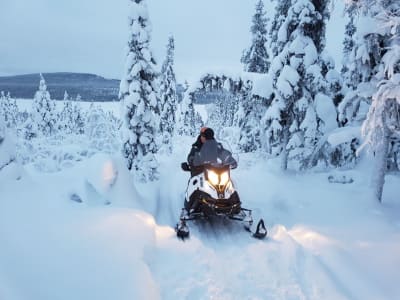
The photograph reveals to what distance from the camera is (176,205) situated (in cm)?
971

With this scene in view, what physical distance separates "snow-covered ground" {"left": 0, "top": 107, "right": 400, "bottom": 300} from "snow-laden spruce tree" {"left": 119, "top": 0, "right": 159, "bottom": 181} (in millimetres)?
6035

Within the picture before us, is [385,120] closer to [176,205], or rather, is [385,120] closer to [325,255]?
[325,255]

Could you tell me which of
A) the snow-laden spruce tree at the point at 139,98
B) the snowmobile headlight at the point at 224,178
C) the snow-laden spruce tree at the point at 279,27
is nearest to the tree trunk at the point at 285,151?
the snow-laden spruce tree at the point at 279,27

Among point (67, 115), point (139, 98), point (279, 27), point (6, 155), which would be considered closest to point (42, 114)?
point (67, 115)

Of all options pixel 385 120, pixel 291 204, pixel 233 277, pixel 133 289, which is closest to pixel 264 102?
pixel 291 204

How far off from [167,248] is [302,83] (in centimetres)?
997

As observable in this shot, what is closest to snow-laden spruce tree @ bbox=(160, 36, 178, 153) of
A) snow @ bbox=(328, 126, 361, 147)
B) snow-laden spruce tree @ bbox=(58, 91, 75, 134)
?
snow @ bbox=(328, 126, 361, 147)

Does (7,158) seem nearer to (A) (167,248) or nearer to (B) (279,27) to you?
(A) (167,248)

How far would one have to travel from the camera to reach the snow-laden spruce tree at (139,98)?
49.6 feet

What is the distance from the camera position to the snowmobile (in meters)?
7.17

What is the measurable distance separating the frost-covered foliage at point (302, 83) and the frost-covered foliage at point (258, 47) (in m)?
8.04

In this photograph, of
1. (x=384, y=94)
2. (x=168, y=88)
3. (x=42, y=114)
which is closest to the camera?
(x=384, y=94)

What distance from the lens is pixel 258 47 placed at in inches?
880

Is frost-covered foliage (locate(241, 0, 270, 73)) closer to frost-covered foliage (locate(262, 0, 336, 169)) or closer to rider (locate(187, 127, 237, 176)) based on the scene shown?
frost-covered foliage (locate(262, 0, 336, 169))
